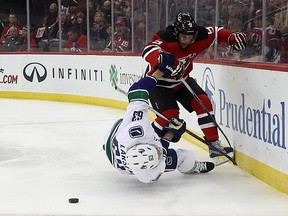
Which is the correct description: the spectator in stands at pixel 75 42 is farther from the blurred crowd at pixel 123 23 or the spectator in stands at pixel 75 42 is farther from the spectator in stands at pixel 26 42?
the spectator in stands at pixel 26 42

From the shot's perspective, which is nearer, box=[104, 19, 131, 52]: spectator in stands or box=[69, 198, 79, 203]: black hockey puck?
box=[69, 198, 79, 203]: black hockey puck

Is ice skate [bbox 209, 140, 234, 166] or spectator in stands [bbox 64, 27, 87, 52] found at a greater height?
A: spectator in stands [bbox 64, 27, 87, 52]

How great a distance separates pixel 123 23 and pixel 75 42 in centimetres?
130

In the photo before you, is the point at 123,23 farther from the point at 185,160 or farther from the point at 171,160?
the point at 171,160

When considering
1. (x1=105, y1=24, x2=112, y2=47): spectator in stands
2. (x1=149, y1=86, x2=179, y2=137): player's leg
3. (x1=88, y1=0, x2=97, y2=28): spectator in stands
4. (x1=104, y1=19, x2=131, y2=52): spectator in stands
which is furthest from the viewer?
(x1=88, y1=0, x2=97, y2=28): spectator in stands

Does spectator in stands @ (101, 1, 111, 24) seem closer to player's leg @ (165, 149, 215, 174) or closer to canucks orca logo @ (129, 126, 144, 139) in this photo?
player's leg @ (165, 149, 215, 174)

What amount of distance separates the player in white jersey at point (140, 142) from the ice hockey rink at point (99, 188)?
164mm

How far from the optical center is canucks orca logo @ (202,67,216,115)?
5076 millimetres

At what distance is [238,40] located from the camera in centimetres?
448

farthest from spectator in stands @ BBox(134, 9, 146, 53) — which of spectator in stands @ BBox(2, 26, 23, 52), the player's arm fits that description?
the player's arm

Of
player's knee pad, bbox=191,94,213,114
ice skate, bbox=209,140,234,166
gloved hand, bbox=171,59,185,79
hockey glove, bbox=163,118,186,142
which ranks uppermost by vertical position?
gloved hand, bbox=171,59,185,79

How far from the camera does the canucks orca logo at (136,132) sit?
11.7 ft

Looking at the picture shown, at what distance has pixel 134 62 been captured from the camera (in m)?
7.85

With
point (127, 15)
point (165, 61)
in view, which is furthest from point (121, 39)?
point (165, 61)
